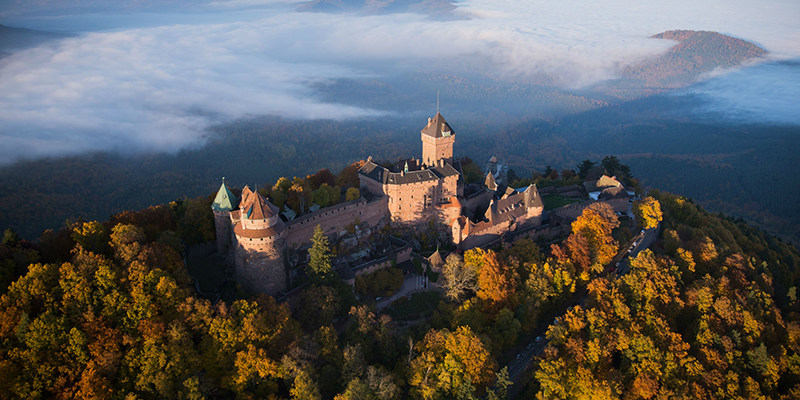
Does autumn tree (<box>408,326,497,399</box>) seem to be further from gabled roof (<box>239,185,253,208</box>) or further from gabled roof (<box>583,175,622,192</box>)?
gabled roof (<box>583,175,622,192</box>)

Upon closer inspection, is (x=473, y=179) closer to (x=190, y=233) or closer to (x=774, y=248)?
(x=190, y=233)

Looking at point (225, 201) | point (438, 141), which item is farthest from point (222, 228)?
point (438, 141)

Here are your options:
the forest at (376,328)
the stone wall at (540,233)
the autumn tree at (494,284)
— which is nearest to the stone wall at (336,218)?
the forest at (376,328)

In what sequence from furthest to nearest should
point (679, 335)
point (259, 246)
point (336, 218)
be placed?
→ point (336, 218) → point (679, 335) → point (259, 246)

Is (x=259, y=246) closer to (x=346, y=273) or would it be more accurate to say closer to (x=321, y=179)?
(x=346, y=273)

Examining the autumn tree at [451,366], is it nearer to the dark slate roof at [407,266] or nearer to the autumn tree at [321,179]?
the dark slate roof at [407,266]

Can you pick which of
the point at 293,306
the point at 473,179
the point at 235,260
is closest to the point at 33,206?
the point at 235,260

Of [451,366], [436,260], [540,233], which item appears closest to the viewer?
[451,366]
